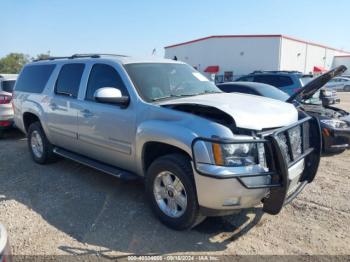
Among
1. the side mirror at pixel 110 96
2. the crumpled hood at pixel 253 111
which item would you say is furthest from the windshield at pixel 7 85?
the crumpled hood at pixel 253 111

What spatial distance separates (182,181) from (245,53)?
124 ft

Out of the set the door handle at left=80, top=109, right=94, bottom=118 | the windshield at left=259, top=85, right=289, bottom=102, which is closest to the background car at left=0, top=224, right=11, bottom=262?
the door handle at left=80, top=109, right=94, bottom=118

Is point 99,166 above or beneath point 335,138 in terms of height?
above

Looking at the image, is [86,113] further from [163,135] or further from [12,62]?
[12,62]

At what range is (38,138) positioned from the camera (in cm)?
601

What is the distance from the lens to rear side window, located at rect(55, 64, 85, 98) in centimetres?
494

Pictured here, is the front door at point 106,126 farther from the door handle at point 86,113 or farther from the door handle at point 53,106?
the door handle at point 53,106

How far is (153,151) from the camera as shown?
389 centimetres

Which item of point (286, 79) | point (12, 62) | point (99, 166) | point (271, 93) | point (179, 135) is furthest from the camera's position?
point (12, 62)

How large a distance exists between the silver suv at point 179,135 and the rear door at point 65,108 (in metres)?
0.02

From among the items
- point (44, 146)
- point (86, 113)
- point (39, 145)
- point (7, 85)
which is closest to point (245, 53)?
point (7, 85)

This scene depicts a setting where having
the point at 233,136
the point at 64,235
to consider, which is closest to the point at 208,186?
the point at 233,136

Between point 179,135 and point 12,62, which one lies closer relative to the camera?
point 179,135

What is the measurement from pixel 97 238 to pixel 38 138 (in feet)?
10.6
